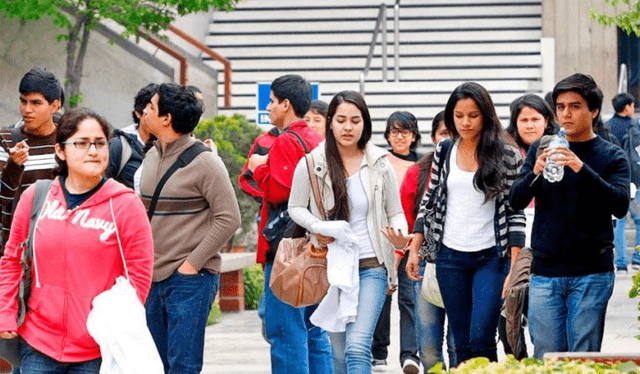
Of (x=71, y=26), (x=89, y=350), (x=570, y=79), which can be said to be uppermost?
(x=71, y=26)

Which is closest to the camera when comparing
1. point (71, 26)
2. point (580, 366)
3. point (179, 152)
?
point (580, 366)

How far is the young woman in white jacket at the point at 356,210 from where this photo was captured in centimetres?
821

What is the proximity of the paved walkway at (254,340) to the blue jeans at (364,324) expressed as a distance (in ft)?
8.53

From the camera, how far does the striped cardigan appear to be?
8117mm

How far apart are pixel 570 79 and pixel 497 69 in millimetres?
18085

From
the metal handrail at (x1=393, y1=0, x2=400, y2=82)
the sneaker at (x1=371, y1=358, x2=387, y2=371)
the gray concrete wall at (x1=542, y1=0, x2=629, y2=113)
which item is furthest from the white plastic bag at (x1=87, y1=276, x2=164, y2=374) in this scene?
the gray concrete wall at (x1=542, y1=0, x2=629, y2=113)

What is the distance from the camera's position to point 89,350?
6387 mm

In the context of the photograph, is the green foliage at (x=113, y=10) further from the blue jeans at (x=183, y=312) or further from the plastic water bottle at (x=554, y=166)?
Answer: the plastic water bottle at (x=554, y=166)

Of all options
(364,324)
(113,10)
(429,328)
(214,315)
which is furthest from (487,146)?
(113,10)

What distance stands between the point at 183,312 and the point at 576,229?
2065mm

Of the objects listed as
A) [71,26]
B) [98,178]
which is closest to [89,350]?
Result: [98,178]

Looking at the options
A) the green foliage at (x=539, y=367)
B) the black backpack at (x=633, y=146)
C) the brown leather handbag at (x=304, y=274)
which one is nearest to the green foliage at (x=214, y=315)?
the black backpack at (x=633, y=146)

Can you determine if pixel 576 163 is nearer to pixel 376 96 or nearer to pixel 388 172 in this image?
pixel 388 172

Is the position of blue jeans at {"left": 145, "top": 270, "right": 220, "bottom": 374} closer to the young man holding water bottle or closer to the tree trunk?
the young man holding water bottle
